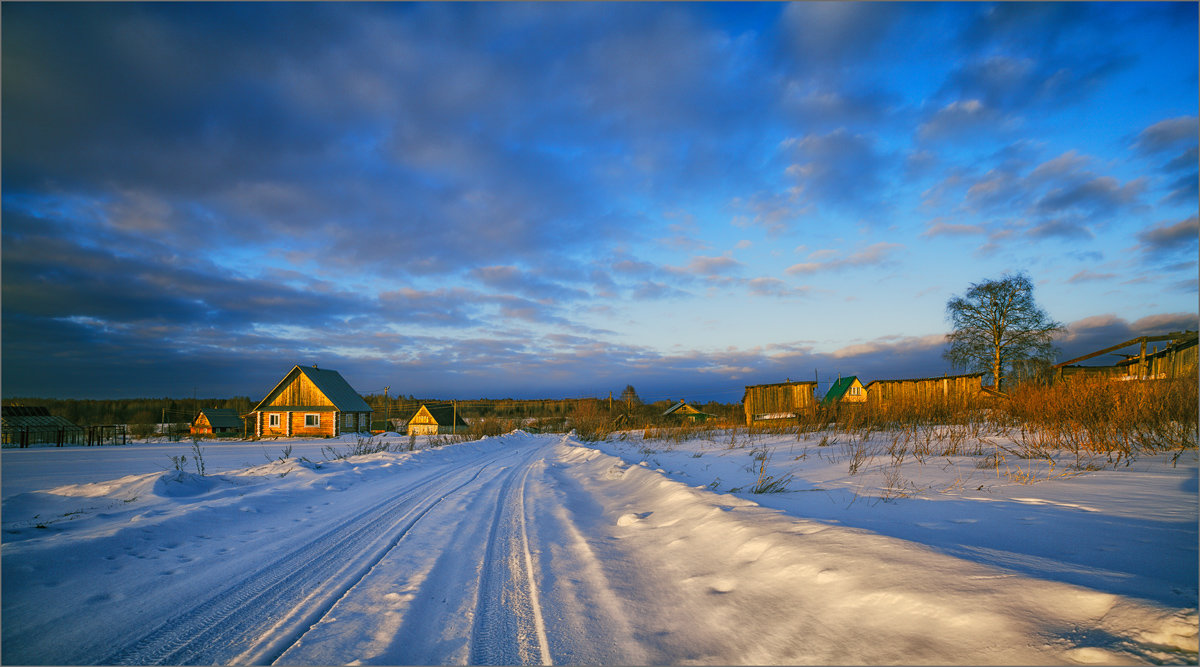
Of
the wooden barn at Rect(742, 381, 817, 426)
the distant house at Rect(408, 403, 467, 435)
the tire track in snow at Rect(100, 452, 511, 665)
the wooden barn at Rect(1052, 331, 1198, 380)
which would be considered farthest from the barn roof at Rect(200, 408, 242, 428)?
the wooden barn at Rect(1052, 331, 1198, 380)

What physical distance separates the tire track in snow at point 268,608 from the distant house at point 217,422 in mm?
64520

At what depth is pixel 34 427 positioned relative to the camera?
35.0m

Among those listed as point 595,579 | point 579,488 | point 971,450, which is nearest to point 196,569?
point 595,579

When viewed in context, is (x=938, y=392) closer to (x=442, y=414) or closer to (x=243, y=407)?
(x=442, y=414)

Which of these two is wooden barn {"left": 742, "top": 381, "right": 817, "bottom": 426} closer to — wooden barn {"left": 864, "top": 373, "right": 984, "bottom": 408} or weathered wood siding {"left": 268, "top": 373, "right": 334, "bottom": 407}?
wooden barn {"left": 864, "top": 373, "right": 984, "bottom": 408}

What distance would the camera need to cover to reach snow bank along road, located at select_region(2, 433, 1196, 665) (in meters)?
2.08

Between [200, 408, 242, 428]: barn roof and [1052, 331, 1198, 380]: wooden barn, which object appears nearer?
[1052, 331, 1198, 380]: wooden barn

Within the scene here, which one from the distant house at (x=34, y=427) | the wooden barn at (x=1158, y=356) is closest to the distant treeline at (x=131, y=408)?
the distant house at (x=34, y=427)

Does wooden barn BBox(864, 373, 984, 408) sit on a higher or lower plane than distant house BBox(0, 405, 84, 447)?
higher

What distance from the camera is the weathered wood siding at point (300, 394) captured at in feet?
138

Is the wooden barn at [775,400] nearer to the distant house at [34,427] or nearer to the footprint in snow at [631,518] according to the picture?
the footprint in snow at [631,518]

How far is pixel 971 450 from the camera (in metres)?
8.15

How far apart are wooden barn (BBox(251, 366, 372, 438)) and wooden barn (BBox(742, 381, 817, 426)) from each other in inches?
1377

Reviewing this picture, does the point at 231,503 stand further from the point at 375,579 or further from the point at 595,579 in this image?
the point at 595,579
